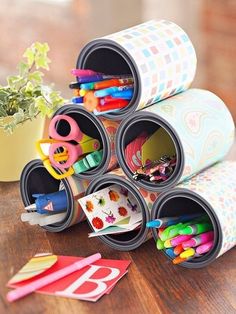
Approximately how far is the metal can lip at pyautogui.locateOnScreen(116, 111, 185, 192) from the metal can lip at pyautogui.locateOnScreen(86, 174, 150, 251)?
2 centimetres

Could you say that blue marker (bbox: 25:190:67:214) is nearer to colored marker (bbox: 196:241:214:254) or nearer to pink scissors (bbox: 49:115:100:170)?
pink scissors (bbox: 49:115:100:170)

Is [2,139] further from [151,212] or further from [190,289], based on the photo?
[190,289]

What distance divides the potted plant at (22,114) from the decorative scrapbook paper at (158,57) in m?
0.26

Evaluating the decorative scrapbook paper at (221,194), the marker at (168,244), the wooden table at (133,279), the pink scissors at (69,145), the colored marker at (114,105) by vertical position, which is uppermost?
the colored marker at (114,105)

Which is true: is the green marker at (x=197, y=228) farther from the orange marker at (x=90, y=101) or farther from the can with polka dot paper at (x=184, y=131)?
the orange marker at (x=90, y=101)

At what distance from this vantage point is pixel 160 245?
3.65ft

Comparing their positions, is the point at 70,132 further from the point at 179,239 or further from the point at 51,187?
the point at 179,239

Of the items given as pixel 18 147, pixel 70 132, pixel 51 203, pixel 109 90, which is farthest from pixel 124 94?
pixel 18 147

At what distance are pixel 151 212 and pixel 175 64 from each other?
0.74 ft

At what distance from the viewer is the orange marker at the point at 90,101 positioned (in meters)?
1.12

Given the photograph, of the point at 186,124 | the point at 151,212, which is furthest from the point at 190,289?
the point at 186,124

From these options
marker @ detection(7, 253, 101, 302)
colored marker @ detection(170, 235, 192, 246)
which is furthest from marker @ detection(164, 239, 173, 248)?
marker @ detection(7, 253, 101, 302)

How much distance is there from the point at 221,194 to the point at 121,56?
0.26 metres

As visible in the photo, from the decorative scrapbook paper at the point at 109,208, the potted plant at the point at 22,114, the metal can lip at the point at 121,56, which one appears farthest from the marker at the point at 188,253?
the potted plant at the point at 22,114
